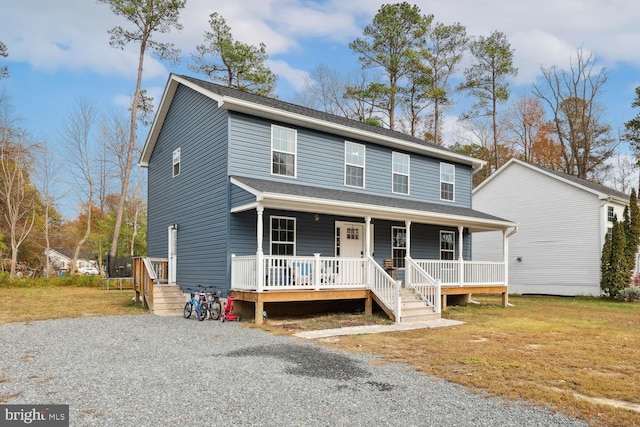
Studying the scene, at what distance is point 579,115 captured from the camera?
33.9 m

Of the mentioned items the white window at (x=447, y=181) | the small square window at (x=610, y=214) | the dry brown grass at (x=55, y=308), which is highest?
the white window at (x=447, y=181)

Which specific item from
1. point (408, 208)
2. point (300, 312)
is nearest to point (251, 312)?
point (300, 312)

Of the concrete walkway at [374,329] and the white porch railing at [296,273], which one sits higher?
the white porch railing at [296,273]

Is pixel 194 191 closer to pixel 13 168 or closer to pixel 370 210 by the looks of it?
pixel 370 210

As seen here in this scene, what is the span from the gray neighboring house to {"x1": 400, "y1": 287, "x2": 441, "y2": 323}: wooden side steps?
11.8 metres

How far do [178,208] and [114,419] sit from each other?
11.6 m

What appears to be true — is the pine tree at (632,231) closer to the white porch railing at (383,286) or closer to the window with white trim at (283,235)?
the white porch railing at (383,286)

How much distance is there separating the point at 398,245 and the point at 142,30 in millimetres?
18832

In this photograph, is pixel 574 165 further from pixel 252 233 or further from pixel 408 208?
pixel 252 233

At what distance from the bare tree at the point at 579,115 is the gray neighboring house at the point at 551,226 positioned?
1210 centimetres

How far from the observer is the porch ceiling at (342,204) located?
37.1ft

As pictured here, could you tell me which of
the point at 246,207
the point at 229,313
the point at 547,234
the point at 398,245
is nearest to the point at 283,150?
the point at 246,207

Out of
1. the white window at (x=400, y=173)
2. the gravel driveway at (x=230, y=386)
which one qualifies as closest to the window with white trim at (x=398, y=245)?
the white window at (x=400, y=173)

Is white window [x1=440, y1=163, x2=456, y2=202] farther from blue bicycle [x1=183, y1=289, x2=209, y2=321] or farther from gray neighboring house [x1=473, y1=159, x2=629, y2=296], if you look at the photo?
blue bicycle [x1=183, y1=289, x2=209, y2=321]
